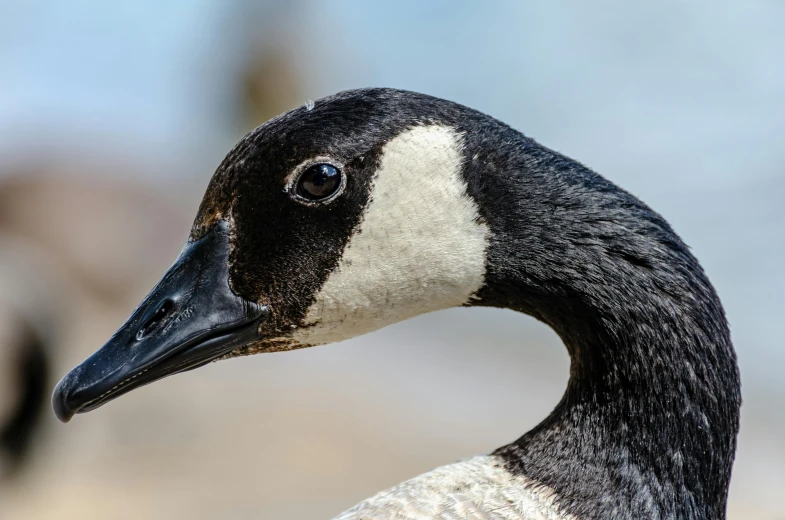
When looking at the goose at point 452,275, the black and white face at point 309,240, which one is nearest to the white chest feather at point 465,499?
the goose at point 452,275

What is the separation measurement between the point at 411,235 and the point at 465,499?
25.8 inches

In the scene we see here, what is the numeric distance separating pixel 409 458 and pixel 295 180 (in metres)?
4.87

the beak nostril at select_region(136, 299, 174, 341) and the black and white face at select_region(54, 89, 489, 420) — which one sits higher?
the black and white face at select_region(54, 89, 489, 420)

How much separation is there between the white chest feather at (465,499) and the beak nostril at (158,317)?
2.18 feet

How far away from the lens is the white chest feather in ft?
6.09

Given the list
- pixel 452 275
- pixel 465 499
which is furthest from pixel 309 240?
pixel 465 499

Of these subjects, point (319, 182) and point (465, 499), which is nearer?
point (319, 182)

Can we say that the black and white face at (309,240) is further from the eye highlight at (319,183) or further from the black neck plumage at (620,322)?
the black neck plumage at (620,322)

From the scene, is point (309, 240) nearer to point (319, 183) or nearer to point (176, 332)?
point (319, 183)

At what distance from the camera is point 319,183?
1756mm

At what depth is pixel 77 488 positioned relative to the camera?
5523 mm

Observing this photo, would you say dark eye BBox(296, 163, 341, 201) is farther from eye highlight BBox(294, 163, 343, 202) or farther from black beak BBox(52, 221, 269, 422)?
black beak BBox(52, 221, 269, 422)

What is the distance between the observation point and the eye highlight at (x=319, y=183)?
1745mm

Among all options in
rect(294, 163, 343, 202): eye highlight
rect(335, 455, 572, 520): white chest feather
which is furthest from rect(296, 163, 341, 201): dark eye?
rect(335, 455, 572, 520): white chest feather
